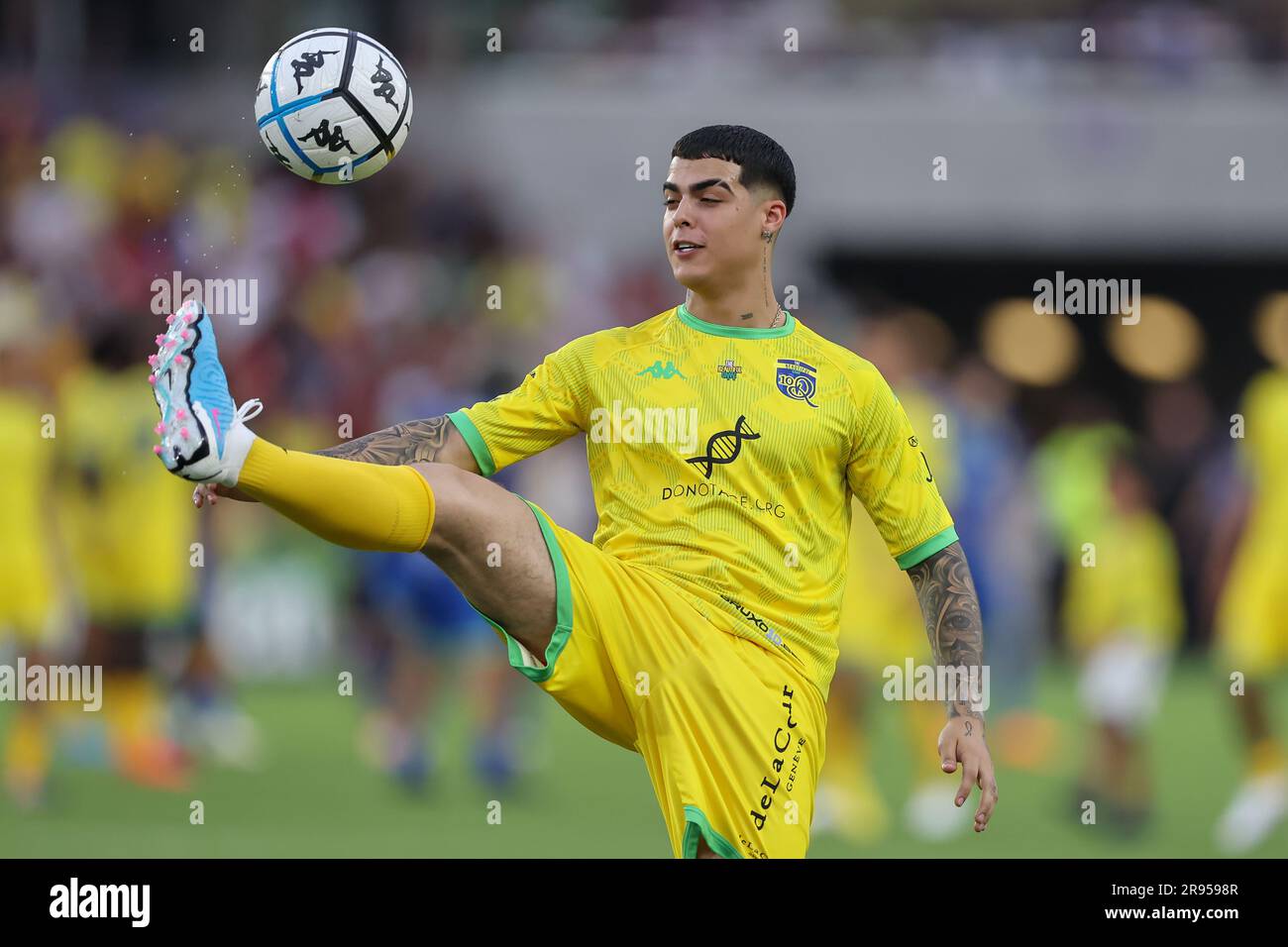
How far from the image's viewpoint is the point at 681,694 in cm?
529

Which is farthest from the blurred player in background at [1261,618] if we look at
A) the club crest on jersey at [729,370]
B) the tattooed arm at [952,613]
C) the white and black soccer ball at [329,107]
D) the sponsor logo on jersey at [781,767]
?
the white and black soccer ball at [329,107]

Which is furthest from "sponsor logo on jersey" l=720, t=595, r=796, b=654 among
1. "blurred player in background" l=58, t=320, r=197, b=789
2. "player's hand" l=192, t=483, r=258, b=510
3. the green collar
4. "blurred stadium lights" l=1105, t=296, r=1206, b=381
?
"blurred stadium lights" l=1105, t=296, r=1206, b=381

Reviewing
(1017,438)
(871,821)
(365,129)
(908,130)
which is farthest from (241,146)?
(365,129)

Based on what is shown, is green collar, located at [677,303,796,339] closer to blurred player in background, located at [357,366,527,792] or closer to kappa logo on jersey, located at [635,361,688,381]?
kappa logo on jersey, located at [635,361,688,381]

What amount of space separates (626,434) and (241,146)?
1469 cm

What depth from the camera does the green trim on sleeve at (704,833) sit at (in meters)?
5.21

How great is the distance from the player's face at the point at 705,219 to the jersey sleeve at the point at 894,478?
54cm

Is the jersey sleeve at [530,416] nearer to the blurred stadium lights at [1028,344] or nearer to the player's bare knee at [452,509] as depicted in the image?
the player's bare knee at [452,509]

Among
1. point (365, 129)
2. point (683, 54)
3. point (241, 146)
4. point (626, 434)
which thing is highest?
point (683, 54)

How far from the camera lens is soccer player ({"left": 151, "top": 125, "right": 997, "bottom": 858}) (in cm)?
524

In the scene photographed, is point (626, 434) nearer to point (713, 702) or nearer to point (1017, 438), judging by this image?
point (713, 702)

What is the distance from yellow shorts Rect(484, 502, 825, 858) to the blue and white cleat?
3.13 feet

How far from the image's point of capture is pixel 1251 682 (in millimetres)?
10000
